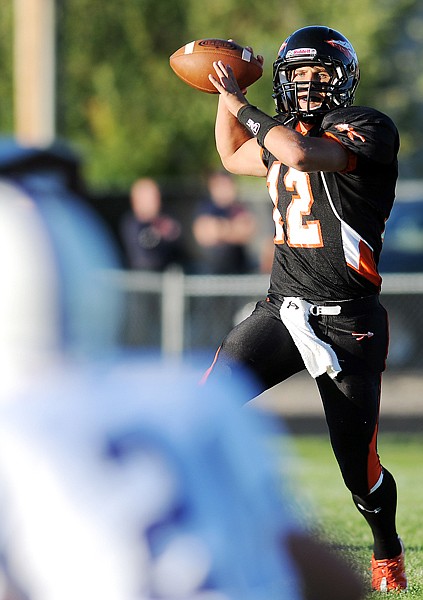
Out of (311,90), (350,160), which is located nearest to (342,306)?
(350,160)

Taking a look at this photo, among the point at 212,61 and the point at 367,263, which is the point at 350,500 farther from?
the point at 212,61

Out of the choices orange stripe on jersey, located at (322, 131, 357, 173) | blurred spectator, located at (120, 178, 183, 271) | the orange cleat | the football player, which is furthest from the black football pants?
blurred spectator, located at (120, 178, 183, 271)

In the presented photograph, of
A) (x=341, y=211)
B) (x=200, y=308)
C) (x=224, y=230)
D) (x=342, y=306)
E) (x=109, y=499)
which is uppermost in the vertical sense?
(x=109, y=499)

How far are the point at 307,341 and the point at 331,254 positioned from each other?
1.17ft

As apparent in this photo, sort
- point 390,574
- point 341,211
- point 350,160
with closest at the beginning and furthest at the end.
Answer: point 350,160 → point 341,211 → point 390,574

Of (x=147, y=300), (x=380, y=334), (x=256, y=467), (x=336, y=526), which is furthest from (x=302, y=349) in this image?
(x=147, y=300)

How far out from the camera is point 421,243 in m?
14.0

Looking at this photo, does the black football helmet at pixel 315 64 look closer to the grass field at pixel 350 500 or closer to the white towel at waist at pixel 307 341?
the white towel at waist at pixel 307 341

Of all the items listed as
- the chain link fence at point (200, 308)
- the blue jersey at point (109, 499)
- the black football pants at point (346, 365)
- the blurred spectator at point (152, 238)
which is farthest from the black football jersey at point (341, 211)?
the blurred spectator at point (152, 238)

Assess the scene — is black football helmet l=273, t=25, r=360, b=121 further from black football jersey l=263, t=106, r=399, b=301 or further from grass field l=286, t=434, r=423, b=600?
grass field l=286, t=434, r=423, b=600

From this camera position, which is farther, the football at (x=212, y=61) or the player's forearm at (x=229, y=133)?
the player's forearm at (x=229, y=133)

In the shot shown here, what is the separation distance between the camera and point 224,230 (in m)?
13.2

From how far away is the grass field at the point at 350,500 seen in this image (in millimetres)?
5398

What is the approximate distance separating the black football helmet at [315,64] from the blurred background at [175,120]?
7.62m
